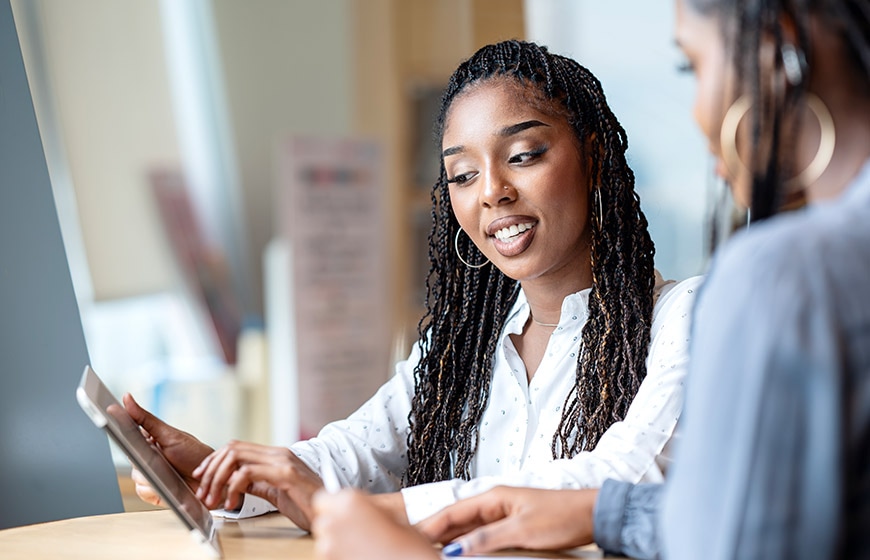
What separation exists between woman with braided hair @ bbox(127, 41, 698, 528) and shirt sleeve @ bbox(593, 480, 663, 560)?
32cm

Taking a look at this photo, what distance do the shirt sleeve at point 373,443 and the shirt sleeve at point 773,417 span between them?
80 centimetres

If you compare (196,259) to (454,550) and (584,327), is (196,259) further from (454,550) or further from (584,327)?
(454,550)

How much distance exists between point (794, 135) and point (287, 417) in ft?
9.86

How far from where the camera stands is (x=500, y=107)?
4.75ft

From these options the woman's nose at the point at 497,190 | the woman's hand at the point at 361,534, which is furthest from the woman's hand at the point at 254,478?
the woman's nose at the point at 497,190

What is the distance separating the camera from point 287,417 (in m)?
3.62

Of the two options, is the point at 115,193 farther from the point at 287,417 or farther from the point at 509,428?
the point at 509,428

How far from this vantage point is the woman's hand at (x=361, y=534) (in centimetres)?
84

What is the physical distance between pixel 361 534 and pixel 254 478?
1.30ft

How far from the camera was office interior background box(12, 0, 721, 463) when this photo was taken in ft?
12.7

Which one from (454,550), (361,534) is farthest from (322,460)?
(361,534)

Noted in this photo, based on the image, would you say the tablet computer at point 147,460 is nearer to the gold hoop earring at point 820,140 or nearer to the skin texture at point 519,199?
the skin texture at point 519,199

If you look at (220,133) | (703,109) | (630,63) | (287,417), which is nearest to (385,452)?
(703,109)

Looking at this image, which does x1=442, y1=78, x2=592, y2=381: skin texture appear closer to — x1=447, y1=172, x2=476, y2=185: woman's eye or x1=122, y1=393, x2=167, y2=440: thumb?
x1=447, y1=172, x2=476, y2=185: woman's eye
